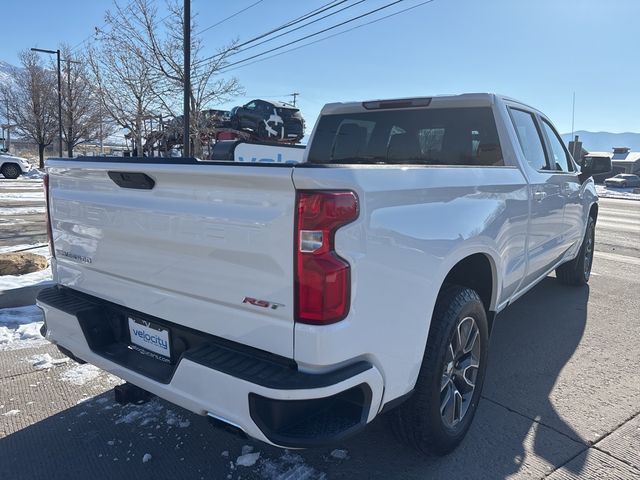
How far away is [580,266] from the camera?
6.26 meters

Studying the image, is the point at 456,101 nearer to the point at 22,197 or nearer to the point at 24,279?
the point at 24,279

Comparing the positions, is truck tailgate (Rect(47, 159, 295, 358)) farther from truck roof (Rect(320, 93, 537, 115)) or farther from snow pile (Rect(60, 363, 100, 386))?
truck roof (Rect(320, 93, 537, 115))

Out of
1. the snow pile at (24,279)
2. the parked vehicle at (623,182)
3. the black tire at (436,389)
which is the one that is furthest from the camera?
the parked vehicle at (623,182)

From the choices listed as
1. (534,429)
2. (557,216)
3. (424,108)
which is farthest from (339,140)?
(534,429)

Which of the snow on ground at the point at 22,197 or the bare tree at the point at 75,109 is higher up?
the bare tree at the point at 75,109

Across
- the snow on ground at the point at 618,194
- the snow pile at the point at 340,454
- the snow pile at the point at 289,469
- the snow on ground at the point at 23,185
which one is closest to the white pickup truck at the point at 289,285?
the snow pile at the point at 340,454

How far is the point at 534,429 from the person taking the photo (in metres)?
3.07

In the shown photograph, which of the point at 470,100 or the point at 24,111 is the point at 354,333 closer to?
the point at 470,100

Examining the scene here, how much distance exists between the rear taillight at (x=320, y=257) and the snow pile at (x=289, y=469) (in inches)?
43.6

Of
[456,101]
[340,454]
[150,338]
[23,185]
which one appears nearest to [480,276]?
[340,454]

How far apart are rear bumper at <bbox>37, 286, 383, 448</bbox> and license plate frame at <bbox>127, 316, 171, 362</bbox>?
0.04 metres

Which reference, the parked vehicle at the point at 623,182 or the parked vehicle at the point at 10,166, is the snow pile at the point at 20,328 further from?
the parked vehicle at the point at 623,182

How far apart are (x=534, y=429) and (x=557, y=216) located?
6.88 feet

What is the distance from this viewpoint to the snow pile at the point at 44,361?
12.4 feet
